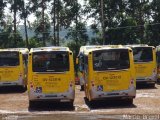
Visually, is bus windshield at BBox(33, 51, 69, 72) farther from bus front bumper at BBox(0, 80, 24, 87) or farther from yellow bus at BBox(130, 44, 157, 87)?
yellow bus at BBox(130, 44, 157, 87)

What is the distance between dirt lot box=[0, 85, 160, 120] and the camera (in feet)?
56.6

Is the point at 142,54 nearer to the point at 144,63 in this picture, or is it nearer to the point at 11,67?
the point at 144,63

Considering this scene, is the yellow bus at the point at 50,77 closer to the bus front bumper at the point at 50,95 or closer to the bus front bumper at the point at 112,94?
the bus front bumper at the point at 50,95

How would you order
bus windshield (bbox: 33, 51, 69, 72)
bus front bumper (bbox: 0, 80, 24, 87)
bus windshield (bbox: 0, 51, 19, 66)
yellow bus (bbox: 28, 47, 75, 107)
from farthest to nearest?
bus front bumper (bbox: 0, 80, 24, 87) < bus windshield (bbox: 0, 51, 19, 66) < bus windshield (bbox: 33, 51, 69, 72) < yellow bus (bbox: 28, 47, 75, 107)

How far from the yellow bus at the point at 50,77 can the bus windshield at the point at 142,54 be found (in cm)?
963

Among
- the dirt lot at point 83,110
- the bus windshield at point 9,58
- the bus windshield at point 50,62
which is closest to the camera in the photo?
the dirt lot at point 83,110

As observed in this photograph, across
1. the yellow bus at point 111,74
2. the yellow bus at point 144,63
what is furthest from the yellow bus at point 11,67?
the yellow bus at point 111,74

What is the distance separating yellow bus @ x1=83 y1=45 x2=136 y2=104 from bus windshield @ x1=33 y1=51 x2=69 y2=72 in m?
1.05

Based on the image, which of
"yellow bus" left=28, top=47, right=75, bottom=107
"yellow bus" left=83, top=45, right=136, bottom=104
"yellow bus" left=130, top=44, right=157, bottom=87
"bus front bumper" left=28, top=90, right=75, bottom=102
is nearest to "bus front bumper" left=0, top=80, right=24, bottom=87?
"yellow bus" left=130, top=44, right=157, bottom=87

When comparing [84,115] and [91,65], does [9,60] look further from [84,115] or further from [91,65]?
[84,115]

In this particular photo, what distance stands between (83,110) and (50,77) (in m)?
2.00

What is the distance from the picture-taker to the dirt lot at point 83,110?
56.6ft

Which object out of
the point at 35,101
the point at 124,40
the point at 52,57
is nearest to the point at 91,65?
the point at 52,57

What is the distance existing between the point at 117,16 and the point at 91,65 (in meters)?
41.5
